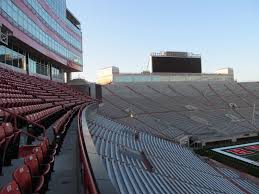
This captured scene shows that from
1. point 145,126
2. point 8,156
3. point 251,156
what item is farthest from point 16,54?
point 8,156

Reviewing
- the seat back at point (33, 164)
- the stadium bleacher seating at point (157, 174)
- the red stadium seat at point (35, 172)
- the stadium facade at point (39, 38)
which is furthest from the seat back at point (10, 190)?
the stadium facade at point (39, 38)

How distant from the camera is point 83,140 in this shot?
353cm


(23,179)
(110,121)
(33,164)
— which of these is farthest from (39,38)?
(23,179)

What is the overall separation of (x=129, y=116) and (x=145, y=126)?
242 centimetres

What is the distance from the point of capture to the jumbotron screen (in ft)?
118

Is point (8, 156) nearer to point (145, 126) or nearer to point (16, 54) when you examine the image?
point (16, 54)

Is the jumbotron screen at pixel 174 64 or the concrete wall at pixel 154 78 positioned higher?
the jumbotron screen at pixel 174 64

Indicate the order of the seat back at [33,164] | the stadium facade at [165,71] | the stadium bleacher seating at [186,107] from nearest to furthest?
the seat back at [33,164]
the stadium bleacher seating at [186,107]
the stadium facade at [165,71]

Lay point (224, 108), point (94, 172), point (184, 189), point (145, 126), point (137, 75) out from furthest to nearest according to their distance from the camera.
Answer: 1. point (137, 75)
2. point (224, 108)
3. point (145, 126)
4. point (184, 189)
5. point (94, 172)

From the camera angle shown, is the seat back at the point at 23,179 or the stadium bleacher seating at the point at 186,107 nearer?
the seat back at the point at 23,179

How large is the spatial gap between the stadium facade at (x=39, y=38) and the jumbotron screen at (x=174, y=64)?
7464 mm

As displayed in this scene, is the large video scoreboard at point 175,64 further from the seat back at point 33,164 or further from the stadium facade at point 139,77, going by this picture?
the seat back at point 33,164

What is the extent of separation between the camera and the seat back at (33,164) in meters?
2.98

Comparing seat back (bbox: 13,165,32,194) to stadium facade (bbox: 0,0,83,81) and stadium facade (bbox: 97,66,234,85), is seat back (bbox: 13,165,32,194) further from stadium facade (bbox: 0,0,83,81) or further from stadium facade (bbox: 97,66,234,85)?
stadium facade (bbox: 97,66,234,85)
